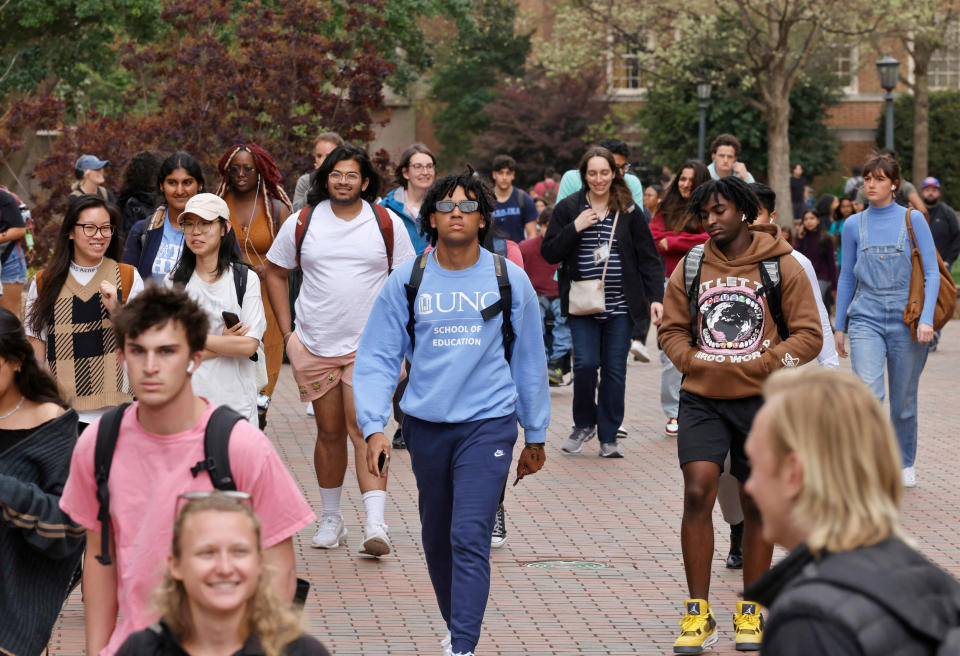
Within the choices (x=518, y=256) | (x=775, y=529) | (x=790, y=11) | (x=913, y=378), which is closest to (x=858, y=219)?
(x=913, y=378)

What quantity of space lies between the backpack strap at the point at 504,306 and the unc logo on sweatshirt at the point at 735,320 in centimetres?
88

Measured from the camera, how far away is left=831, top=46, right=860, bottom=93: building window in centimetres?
4597

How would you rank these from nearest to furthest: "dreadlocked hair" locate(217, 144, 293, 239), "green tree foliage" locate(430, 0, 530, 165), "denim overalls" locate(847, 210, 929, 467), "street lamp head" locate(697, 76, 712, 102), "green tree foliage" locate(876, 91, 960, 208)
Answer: "dreadlocked hair" locate(217, 144, 293, 239) → "denim overalls" locate(847, 210, 929, 467) → "street lamp head" locate(697, 76, 712, 102) → "green tree foliage" locate(876, 91, 960, 208) → "green tree foliage" locate(430, 0, 530, 165)

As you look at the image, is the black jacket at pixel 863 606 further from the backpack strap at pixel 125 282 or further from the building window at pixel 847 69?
the building window at pixel 847 69

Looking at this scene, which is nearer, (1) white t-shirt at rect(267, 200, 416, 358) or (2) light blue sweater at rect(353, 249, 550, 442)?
(2) light blue sweater at rect(353, 249, 550, 442)

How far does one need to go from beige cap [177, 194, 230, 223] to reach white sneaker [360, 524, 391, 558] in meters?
1.83

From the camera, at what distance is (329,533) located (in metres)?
7.94

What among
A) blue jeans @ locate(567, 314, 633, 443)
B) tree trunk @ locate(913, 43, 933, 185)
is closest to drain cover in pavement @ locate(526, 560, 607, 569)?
blue jeans @ locate(567, 314, 633, 443)

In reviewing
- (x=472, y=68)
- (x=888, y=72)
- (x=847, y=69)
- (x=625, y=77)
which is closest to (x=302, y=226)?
(x=888, y=72)

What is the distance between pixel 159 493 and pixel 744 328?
3.13 meters

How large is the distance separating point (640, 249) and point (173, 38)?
16693 millimetres

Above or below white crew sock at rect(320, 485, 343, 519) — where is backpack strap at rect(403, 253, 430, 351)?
above

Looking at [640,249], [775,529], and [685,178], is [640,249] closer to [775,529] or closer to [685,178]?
[685,178]

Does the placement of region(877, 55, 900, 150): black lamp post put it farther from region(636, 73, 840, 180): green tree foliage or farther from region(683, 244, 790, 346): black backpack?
region(683, 244, 790, 346): black backpack
